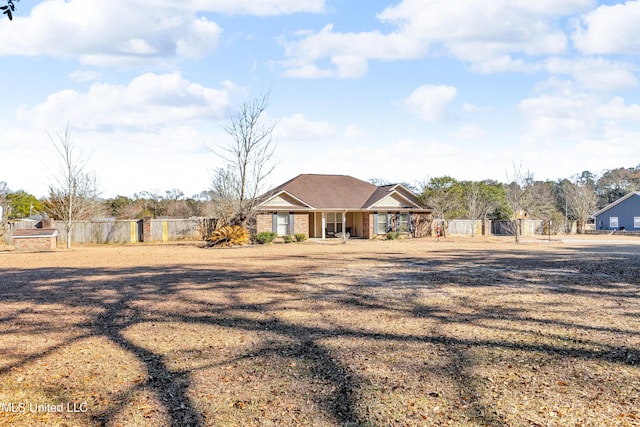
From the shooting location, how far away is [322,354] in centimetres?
Answer: 607

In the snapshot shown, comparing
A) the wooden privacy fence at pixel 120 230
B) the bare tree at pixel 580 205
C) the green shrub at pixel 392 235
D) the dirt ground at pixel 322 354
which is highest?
the bare tree at pixel 580 205

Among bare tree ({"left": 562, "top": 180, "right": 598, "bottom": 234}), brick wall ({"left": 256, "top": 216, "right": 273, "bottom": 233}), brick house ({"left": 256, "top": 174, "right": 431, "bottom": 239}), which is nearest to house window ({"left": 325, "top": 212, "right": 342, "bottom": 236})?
brick house ({"left": 256, "top": 174, "right": 431, "bottom": 239})

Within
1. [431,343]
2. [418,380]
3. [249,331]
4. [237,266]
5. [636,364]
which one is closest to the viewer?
[418,380]

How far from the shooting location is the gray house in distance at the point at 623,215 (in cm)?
5062

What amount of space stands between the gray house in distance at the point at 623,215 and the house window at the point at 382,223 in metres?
30.6

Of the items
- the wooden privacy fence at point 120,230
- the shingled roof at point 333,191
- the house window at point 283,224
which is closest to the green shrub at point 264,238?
the house window at point 283,224

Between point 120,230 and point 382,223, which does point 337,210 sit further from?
point 120,230

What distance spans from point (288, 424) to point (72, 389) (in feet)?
7.72

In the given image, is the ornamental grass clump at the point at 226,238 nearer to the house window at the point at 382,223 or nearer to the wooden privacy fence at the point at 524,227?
the house window at the point at 382,223

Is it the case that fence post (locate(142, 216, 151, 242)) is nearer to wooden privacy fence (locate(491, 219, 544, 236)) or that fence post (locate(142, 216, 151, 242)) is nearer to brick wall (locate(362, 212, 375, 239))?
brick wall (locate(362, 212, 375, 239))

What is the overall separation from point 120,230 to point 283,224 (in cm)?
1068

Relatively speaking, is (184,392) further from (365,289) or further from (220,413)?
(365,289)

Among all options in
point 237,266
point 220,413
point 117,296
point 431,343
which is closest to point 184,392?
point 220,413

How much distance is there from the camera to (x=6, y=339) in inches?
269
